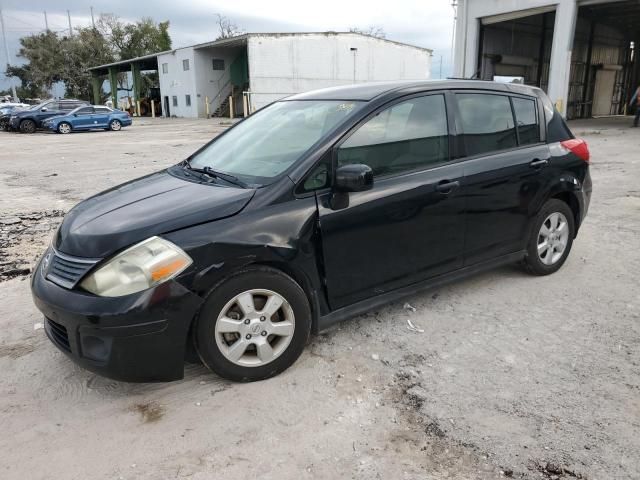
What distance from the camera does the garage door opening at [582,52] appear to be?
939 inches

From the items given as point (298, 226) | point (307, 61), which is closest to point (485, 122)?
point (298, 226)

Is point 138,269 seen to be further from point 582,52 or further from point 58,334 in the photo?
point 582,52

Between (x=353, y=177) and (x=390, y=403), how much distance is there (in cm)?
127

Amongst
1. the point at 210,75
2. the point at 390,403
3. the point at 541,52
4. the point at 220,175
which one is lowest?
the point at 390,403

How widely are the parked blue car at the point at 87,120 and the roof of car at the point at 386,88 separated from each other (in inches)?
935

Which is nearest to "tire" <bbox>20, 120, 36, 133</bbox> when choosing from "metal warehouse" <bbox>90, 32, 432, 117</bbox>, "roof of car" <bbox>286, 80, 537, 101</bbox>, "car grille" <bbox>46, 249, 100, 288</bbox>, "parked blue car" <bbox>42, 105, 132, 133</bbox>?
"parked blue car" <bbox>42, 105, 132, 133</bbox>

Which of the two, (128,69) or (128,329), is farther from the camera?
(128,69)

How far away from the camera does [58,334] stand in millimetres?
2752

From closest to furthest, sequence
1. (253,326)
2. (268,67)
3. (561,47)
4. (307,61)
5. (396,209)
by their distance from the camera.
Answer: (253,326) → (396,209) → (561,47) → (268,67) → (307,61)

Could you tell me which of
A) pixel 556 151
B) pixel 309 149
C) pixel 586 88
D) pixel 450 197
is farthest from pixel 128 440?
pixel 586 88

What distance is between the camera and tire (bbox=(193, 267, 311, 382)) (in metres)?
2.70

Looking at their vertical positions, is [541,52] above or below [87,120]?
above

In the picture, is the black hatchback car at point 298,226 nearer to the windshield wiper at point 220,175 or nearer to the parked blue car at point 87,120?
the windshield wiper at point 220,175

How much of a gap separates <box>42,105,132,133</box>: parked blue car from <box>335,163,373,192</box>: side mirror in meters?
25.0
